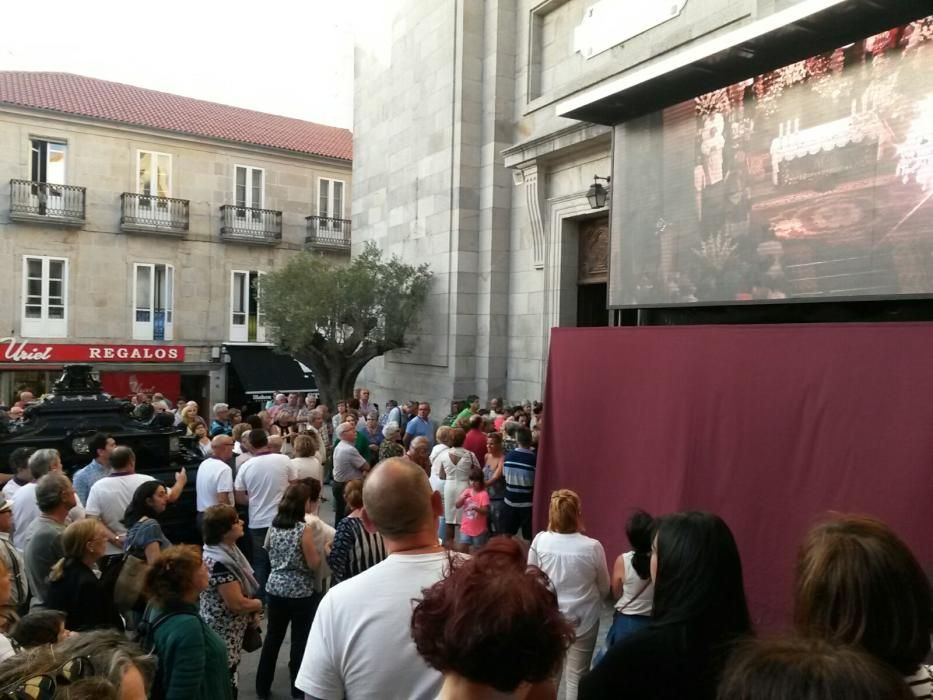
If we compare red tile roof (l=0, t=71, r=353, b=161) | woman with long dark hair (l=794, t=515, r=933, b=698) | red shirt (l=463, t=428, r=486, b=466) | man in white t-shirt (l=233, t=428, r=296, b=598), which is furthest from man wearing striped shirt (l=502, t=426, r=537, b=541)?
red tile roof (l=0, t=71, r=353, b=161)

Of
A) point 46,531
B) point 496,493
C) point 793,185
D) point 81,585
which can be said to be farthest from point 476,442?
point 81,585

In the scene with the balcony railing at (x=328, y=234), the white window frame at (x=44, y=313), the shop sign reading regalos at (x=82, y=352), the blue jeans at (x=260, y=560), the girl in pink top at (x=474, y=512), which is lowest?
the blue jeans at (x=260, y=560)

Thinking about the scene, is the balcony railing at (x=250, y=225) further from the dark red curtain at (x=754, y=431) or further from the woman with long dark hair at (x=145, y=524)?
the woman with long dark hair at (x=145, y=524)

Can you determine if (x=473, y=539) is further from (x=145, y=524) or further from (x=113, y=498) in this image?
(x=145, y=524)

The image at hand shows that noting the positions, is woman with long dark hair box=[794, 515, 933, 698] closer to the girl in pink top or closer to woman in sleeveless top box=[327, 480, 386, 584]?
woman in sleeveless top box=[327, 480, 386, 584]

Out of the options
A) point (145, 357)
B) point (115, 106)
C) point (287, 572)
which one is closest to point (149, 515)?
point (287, 572)

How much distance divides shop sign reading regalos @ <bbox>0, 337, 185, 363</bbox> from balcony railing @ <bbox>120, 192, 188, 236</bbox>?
3.64m

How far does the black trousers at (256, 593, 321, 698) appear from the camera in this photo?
4484 millimetres

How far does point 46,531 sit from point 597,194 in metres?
8.54

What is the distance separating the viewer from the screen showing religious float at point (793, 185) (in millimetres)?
4945

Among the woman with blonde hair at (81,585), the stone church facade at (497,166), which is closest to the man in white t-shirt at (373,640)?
the woman with blonde hair at (81,585)

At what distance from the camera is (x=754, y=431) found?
16.9 ft

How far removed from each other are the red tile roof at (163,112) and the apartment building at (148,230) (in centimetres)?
8

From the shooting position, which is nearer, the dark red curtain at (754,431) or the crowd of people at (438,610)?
the crowd of people at (438,610)
